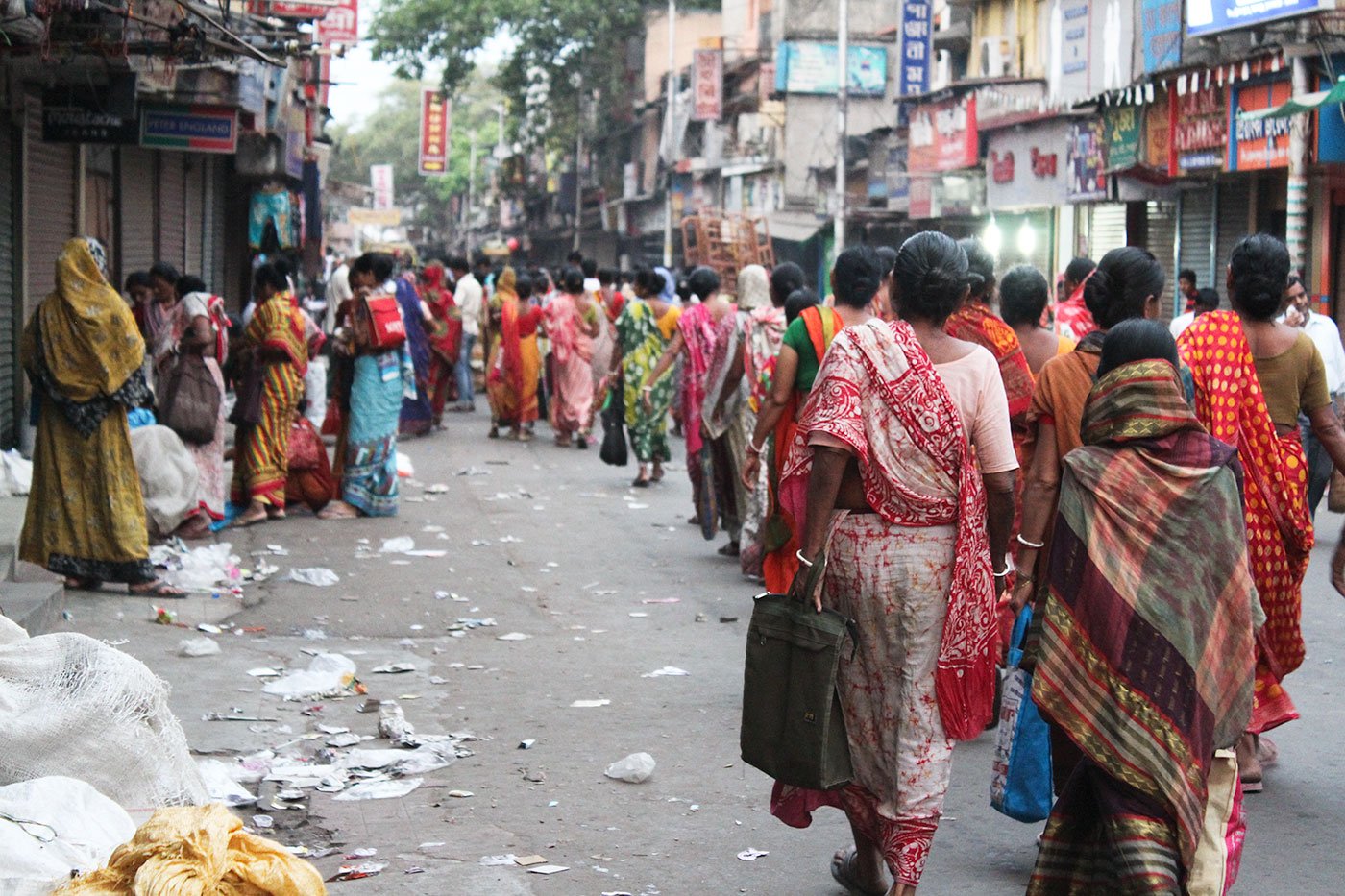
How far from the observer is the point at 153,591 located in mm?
8789

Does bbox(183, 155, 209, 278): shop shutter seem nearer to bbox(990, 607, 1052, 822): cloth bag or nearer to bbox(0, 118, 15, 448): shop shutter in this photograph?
bbox(0, 118, 15, 448): shop shutter

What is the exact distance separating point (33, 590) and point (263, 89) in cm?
872

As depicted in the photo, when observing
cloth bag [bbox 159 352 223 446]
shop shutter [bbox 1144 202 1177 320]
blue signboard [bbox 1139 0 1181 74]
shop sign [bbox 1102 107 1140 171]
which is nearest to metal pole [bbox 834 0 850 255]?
shop shutter [bbox 1144 202 1177 320]

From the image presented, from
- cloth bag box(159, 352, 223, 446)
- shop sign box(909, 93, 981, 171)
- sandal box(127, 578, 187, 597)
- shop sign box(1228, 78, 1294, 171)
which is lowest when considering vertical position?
sandal box(127, 578, 187, 597)

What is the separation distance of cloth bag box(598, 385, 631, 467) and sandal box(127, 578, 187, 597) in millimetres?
5975

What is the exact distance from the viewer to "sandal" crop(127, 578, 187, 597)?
8.76m

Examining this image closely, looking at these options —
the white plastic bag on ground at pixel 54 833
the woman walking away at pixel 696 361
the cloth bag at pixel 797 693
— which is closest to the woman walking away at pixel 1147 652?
the cloth bag at pixel 797 693

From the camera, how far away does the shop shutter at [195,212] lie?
21.6 metres

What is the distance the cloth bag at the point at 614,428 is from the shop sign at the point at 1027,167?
38.9 ft

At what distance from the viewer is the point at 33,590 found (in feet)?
23.9

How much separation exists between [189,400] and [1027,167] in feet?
59.8

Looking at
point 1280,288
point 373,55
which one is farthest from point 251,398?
point 373,55

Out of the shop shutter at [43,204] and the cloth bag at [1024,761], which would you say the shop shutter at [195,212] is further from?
the cloth bag at [1024,761]

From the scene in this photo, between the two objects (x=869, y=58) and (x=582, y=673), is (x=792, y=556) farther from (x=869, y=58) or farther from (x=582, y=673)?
(x=869, y=58)
